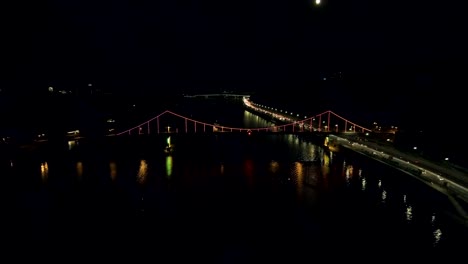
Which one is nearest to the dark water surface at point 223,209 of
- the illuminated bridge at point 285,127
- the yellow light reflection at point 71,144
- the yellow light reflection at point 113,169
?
the yellow light reflection at point 113,169

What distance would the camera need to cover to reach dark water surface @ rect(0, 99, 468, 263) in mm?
6539

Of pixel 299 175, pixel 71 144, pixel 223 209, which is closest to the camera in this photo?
pixel 223 209

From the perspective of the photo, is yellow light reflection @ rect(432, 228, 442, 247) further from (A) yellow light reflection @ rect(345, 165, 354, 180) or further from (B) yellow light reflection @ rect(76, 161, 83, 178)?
(B) yellow light reflection @ rect(76, 161, 83, 178)

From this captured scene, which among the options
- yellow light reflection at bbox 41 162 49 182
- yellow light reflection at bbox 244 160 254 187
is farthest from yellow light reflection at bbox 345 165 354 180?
yellow light reflection at bbox 41 162 49 182

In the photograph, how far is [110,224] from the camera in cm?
761

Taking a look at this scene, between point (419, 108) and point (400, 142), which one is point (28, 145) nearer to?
point (400, 142)

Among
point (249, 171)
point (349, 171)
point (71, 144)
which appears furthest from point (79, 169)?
point (349, 171)

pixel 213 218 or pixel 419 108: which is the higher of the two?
pixel 419 108

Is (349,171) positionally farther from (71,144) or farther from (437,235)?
(71,144)

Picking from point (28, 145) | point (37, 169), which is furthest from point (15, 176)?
point (28, 145)

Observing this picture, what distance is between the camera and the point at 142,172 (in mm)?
11711

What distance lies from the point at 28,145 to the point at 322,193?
10.5 meters

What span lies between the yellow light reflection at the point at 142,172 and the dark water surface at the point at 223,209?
0.09m

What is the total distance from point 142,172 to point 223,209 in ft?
13.7
